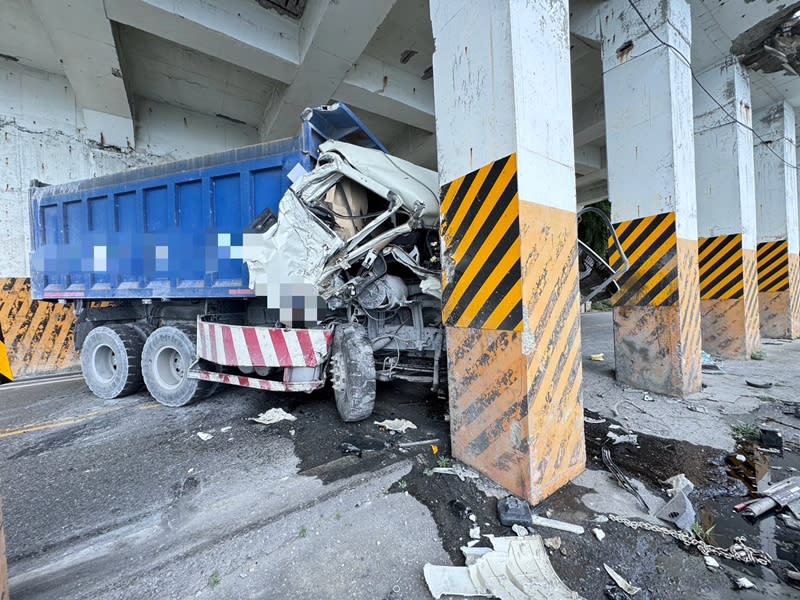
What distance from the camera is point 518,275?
6.77 feet

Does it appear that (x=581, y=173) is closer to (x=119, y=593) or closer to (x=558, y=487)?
(x=558, y=487)

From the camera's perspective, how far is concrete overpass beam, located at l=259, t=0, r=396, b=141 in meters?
4.61

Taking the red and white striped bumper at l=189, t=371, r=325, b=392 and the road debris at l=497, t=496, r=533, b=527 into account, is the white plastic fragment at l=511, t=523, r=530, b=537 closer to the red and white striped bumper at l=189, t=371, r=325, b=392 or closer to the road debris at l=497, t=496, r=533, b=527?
the road debris at l=497, t=496, r=533, b=527

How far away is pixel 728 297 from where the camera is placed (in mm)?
5930

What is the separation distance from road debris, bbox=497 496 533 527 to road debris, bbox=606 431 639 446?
54.8 inches

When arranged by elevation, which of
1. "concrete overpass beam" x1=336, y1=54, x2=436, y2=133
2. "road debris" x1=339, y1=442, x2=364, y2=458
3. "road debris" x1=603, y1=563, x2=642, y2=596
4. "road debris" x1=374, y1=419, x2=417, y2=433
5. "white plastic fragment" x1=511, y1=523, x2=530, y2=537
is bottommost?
"road debris" x1=603, y1=563, x2=642, y2=596

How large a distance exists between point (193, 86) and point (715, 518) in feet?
30.6

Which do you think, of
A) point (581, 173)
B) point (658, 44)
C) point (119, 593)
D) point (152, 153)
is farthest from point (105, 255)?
point (581, 173)

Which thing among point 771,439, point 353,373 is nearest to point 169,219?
point 353,373

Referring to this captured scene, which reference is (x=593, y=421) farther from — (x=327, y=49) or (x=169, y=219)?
(x=327, y=49)

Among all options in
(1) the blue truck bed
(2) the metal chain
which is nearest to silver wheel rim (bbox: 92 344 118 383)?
(1) the blue truck bed

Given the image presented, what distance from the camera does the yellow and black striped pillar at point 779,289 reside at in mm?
7684

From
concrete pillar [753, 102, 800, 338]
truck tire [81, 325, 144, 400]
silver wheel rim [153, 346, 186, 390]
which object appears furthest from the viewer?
concrete pillar [753, 102, 800, 338]

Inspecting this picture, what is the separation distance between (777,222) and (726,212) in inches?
136
